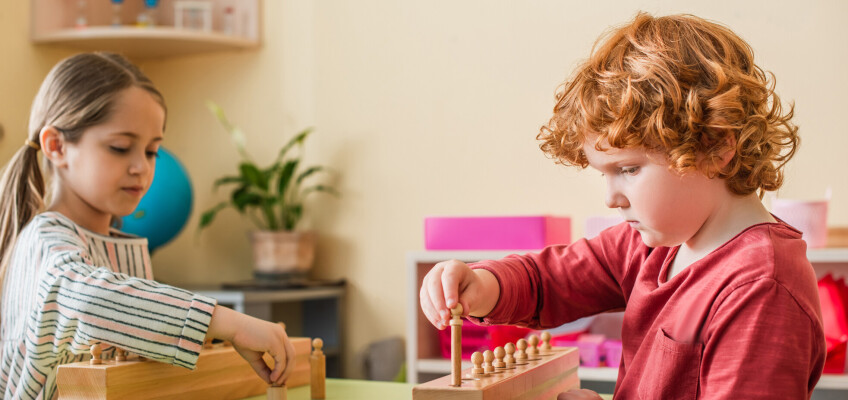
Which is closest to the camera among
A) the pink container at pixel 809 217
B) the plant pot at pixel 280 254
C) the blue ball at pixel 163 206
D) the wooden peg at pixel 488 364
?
the wooden peg at pixel 488 364

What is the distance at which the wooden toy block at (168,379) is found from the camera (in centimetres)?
88

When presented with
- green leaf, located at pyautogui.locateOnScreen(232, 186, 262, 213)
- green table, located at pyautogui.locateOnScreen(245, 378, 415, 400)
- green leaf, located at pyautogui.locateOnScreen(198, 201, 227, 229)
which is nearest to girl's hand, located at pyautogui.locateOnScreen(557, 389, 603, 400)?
green table, located at pyautogui.locateOnScreen(245, 378, 415, 400)

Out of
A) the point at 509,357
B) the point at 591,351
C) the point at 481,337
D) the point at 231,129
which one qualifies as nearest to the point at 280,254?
the point at 231,129

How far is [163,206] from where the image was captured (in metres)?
2.57

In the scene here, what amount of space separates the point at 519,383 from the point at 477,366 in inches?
1.7

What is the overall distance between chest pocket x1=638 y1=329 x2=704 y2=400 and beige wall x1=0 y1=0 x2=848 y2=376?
150cm

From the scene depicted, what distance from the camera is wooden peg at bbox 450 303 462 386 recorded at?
75 cm

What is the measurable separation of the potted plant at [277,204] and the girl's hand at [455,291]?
5.68ft

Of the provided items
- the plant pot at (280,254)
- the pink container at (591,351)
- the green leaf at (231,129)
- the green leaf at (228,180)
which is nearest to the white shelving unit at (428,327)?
the pink container at (591,351)

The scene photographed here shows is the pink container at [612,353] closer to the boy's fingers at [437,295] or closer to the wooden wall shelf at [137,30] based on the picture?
the boy's fingers at [437,295]

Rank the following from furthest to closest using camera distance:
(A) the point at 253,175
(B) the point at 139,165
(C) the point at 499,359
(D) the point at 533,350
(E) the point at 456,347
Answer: (A) the point at 253,175 < (B) the point at 139,165 < (D) the point at 533,350 < (C) the point at 499,359 < (E) the point at 456,347

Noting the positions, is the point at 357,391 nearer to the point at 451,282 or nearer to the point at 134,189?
the point at 451,282

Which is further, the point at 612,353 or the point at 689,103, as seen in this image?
the point at 612,353

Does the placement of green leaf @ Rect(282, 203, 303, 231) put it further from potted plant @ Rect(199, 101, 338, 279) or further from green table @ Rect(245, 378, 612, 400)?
green table @ Rect(245, 378, 612, 400)
